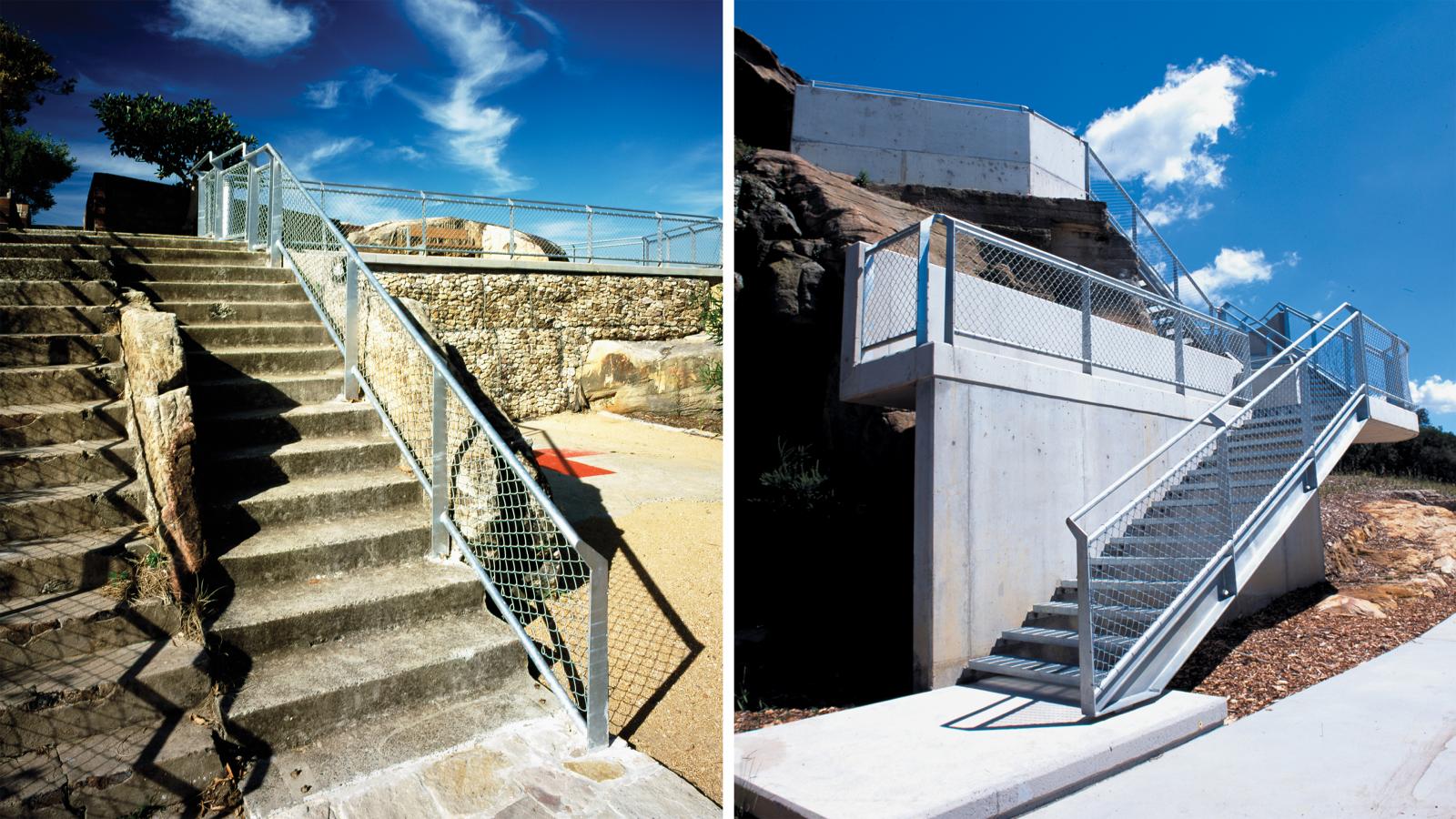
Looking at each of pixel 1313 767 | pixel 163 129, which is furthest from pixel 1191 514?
pixel 163 129

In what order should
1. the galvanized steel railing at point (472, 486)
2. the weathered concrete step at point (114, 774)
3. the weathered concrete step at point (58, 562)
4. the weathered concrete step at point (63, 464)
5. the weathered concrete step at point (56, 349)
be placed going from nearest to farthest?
1. the weathered concrete step at point (114, 774)
2. the weathered concrete step at point (58, 562)
3. the galvanized steel railing at point (472, 486)
4. the weathered concrete step at point (63, 464)
5. the weathered concrete step at point (56, 349)

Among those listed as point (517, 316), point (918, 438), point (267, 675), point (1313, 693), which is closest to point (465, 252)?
point (517, 316)

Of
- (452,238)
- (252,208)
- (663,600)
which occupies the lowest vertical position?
(663,600)

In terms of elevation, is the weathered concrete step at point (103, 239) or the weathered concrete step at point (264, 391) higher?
the weathered concrete step at point (103, 239)

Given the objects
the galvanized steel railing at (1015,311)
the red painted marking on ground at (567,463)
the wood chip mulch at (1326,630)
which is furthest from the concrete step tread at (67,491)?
the wood chip mulch at (1326,630)

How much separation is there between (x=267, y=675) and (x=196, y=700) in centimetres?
23

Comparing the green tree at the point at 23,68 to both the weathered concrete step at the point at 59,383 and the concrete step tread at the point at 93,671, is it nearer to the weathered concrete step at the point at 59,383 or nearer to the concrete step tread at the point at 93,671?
the weathered concrete step at the point at 59,383

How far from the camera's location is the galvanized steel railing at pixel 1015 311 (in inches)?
200

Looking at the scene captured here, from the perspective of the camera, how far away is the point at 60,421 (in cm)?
385

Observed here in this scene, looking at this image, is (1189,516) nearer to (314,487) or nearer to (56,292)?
(314,487)

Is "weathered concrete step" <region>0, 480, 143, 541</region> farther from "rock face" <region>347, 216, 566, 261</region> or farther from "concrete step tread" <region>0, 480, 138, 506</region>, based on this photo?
"rock face" <region>347, 216, 566, 261</region>

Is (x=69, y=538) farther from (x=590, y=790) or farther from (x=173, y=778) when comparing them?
(x=590, y=790)

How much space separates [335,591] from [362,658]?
0.41m

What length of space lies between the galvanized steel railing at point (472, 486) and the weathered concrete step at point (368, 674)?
6.5 inches
